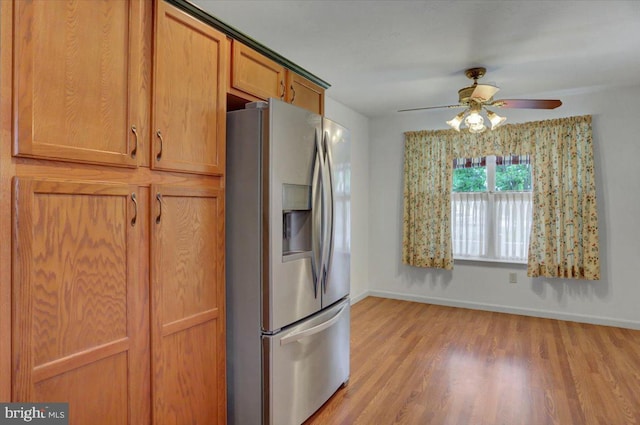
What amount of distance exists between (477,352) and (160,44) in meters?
3.37

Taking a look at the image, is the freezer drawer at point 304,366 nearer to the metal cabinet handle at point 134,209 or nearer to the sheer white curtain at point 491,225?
the metal cabinet handle at point 134,209

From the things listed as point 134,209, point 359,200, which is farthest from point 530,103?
point 134,209

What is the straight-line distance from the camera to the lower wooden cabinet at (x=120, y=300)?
1.22 metres

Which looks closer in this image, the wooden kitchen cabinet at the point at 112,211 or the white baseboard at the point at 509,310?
the wooden kitchen cabinet at the point at 112,211

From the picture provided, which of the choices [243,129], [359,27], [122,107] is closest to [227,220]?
[243,129]

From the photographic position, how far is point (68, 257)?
51.5 inches

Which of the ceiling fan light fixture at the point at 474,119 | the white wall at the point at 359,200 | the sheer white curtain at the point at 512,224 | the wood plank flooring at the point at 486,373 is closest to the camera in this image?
the wood plank flooring at the point at 486,373

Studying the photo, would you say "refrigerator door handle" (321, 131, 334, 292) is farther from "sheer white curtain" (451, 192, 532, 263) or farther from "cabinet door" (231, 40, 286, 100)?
"sheer white curtain" (451, 192, 532, 263)

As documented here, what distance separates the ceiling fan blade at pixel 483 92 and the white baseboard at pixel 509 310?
2.66 m

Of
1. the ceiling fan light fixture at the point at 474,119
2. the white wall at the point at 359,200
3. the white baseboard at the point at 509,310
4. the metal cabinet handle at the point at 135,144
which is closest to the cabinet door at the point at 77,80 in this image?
the metal cabinet handle at the point at 135,144

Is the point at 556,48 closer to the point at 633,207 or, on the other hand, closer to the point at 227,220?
the point at 633,207

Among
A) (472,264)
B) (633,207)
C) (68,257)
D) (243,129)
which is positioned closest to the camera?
(68,257)

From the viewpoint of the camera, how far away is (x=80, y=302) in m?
1.35

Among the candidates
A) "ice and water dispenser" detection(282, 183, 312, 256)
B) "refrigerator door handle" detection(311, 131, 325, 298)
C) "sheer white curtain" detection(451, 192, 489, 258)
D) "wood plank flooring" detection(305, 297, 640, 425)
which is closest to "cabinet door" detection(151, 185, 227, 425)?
"ice and water dispenser" detection(282, 183, 312, 256)
